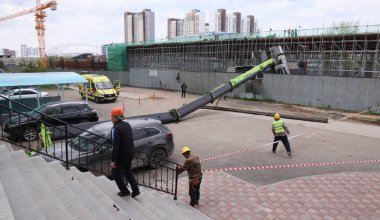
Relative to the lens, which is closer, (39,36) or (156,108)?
(156,108)

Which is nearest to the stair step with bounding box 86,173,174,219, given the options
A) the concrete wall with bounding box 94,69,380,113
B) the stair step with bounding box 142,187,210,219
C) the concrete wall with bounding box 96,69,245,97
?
the stair step with bounding box 142,187,210,219

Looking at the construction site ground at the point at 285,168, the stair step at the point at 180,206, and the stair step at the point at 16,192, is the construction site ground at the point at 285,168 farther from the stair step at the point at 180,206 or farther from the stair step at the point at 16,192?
the stair step at the point at 16,192

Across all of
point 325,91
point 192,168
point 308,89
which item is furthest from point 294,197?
point 308,89

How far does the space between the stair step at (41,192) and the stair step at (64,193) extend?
8 cm

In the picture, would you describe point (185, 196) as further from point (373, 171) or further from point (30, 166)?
point (373, 171)

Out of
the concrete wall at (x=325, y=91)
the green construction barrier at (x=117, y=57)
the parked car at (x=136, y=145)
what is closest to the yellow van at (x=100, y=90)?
the concrete wall at (x=325, y=91)

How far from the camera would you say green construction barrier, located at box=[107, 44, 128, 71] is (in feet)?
150

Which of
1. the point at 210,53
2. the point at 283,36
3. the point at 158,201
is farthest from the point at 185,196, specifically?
the point at 210,53

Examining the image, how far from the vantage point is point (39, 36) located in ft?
264

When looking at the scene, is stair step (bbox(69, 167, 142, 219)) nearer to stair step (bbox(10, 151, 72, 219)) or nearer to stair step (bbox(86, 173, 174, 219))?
stair step (bbox(86, 173, 174, 219))

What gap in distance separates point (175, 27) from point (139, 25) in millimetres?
15966

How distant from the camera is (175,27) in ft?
387

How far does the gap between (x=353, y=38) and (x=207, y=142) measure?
18235mm

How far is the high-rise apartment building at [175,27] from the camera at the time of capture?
116188 millimetres
